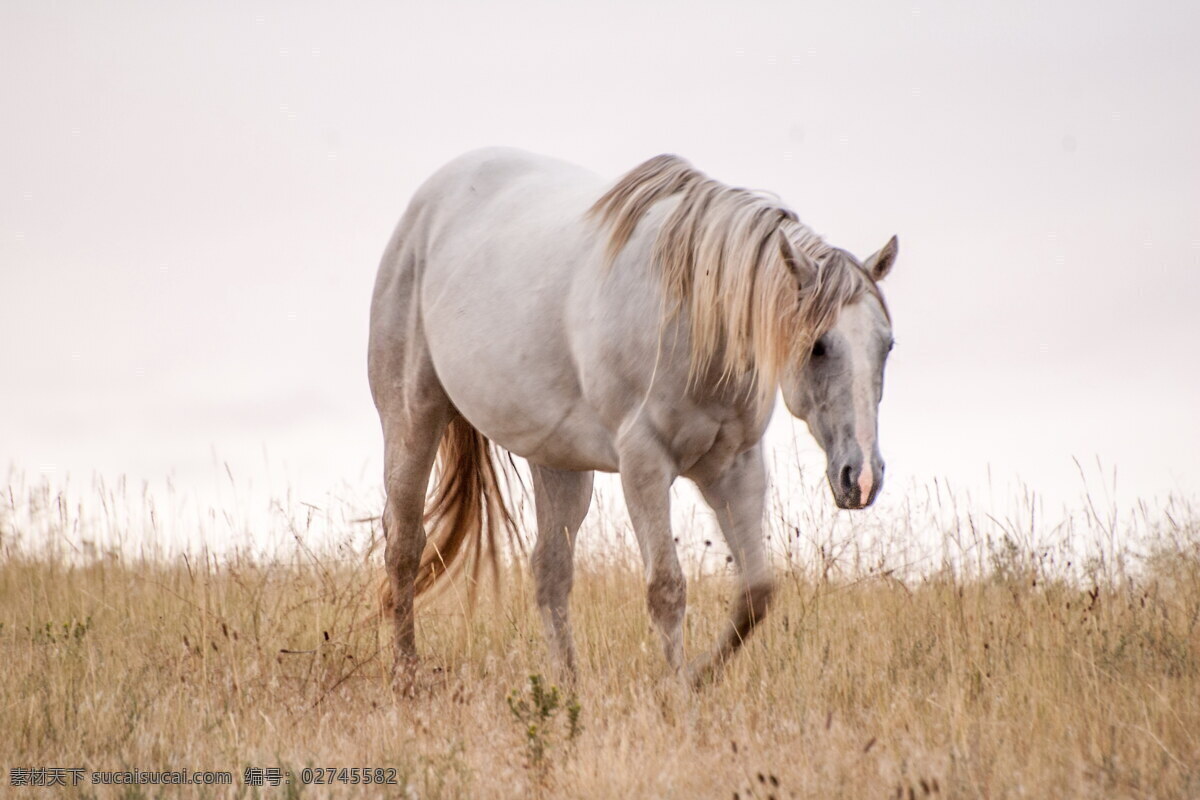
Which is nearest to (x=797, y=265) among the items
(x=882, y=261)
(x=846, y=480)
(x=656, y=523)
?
(x=882, y=261)

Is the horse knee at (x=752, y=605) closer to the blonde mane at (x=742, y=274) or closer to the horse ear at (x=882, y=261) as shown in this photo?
the blonde mane at (x=742, y=274)

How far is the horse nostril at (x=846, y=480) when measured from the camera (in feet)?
11.5

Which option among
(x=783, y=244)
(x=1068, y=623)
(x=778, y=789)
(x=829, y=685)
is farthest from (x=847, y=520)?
(x=778, y=789)

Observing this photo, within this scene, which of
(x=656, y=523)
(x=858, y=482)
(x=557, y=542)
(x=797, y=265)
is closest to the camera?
(x=858, y=482)

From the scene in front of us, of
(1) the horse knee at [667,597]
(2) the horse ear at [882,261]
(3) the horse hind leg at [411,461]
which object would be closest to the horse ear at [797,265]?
(2) the horse ear at [882,261]

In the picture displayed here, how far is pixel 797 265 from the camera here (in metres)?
3.65

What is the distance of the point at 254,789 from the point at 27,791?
763 millimetres

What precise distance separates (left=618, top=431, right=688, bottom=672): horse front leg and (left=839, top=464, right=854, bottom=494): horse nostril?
2.55ft

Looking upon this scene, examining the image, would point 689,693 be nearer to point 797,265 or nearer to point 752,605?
point 752,605

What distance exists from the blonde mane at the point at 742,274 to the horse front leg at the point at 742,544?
401mm

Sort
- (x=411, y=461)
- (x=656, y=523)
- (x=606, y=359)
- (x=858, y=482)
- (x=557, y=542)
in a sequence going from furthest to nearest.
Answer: (x=411, y=461) → (x=557, y=542) → (x=606, y=359) → (x=656, y=523) → (x=858, y=482)

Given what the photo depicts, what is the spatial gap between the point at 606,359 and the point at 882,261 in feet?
3.45

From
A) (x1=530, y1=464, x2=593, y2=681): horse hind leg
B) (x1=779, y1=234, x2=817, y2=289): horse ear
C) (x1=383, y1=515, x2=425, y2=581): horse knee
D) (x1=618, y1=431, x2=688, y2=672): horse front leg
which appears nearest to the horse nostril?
(x1=779, y1=234, x2=817, y2=289): horse ear

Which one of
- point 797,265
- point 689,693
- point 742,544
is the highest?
point 797,265
